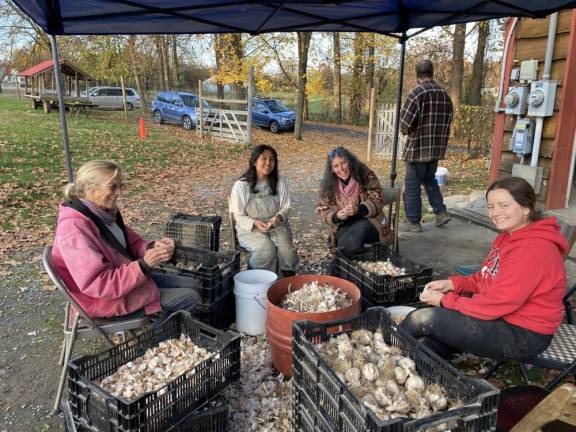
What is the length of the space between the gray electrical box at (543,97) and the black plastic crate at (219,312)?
14.4 feet

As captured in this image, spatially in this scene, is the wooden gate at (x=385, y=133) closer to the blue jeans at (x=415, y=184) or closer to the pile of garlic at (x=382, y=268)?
the blue jeans at (x=415, y=184)

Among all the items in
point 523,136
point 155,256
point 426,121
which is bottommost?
point 155,256

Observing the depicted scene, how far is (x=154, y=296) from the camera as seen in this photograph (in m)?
3.01

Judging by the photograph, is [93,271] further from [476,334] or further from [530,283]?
[530,283]

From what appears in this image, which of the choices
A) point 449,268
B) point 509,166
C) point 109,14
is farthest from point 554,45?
point 109,14

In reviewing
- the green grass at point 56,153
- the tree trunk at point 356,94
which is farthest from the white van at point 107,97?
the tree trunk at point 356,94

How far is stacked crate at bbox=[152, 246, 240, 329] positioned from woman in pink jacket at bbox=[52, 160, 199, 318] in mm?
307

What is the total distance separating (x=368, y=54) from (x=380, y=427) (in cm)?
2457

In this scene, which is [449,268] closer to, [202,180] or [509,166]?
[509,166]

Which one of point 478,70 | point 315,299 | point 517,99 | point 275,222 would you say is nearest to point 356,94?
point 478,70

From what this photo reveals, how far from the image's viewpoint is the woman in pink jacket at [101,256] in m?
2.67

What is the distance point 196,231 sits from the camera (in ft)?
13.9

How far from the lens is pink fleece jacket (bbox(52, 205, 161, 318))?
105 inches

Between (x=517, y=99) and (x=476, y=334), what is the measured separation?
176 inches
